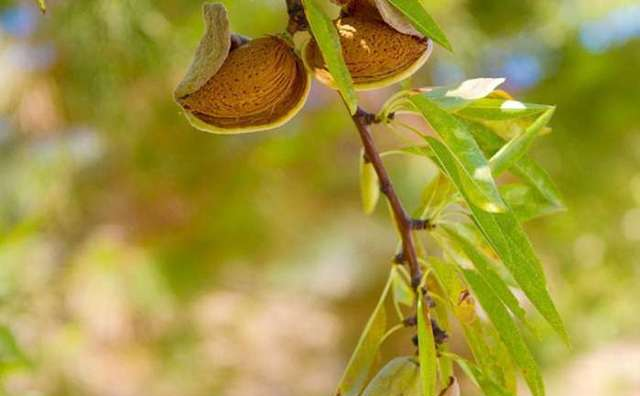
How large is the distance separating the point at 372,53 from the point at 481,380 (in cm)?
17

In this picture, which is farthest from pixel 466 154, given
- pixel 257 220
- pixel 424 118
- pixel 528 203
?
pixel 257 220

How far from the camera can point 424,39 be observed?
1.55 feet

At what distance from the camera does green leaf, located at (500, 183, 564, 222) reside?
0.59m

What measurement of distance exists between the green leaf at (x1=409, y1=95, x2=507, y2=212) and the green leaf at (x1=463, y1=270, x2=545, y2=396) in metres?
0.08

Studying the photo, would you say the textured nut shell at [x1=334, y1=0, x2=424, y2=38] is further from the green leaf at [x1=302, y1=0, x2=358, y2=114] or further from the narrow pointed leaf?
the narrow pointed leaf

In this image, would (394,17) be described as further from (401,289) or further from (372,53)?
(401,289)

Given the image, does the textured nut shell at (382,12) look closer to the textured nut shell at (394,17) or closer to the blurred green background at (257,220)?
the textured nut shell at (394,17)

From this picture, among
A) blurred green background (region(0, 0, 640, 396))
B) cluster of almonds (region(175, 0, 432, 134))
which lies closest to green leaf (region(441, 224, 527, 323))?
cluster of almonds (region(175, 0, 432, 134))

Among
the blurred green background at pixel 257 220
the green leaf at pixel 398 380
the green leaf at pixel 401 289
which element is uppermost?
the green leaf at pixel 398 380

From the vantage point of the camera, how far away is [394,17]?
450 millimetres

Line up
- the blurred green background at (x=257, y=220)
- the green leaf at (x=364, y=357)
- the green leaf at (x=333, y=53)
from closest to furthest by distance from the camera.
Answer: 1. the green leaf at (x=333, y=53)
2. the green leaf at (x=364, y=357)
3. the blurred green background at (x=257, y=220)

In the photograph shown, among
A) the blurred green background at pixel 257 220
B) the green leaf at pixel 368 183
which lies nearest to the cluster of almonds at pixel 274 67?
the green leaf at pixel 368 183

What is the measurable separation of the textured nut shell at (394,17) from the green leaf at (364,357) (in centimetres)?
16

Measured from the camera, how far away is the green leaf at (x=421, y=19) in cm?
44
